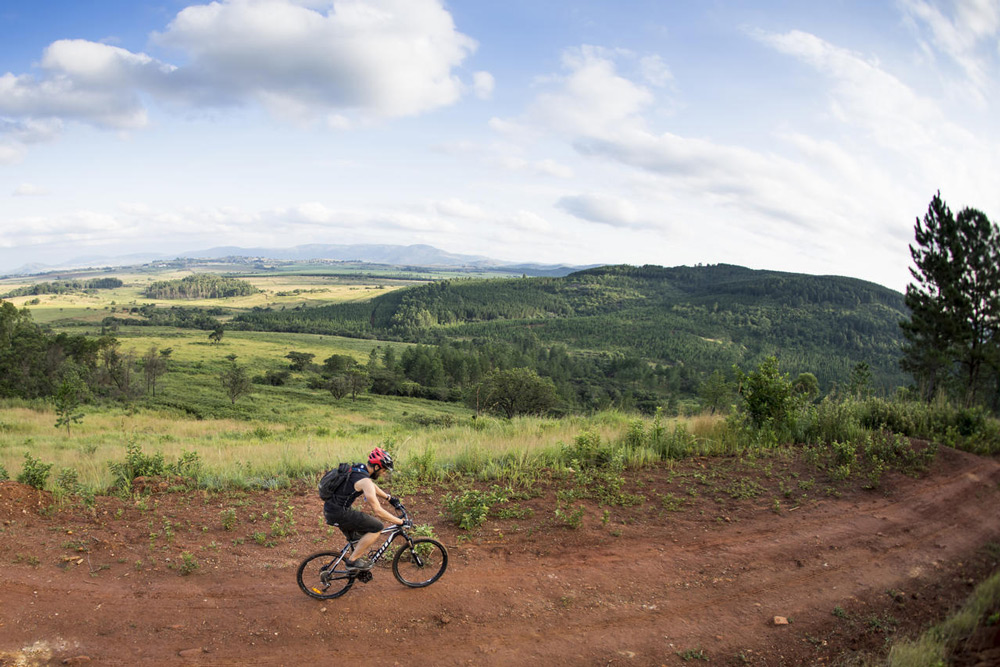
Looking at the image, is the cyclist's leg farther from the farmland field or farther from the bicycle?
the farmland field

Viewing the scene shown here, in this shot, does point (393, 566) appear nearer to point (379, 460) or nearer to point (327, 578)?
point (327, 578)

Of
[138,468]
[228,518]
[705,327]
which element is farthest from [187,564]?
[705,327]

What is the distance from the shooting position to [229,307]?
619 ft

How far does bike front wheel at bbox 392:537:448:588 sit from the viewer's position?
6093 millimetres

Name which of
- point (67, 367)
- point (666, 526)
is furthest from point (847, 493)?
point (67, 367)

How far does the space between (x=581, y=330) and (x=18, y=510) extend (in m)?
162

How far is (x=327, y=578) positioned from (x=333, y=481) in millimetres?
1043

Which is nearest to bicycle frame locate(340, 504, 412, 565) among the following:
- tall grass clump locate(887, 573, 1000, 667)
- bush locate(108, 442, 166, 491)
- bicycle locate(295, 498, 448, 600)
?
bicycle locate(295, 498, 448, 600)

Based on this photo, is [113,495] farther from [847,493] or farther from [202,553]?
[847,493]

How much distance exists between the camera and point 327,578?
18.9 feet

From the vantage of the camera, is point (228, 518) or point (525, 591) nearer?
point (525, 591)

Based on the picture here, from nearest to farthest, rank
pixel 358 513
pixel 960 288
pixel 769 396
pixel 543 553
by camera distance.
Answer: pixel 358 513 < pixel 543 553 < pixel 769 396 < pixel 960 288

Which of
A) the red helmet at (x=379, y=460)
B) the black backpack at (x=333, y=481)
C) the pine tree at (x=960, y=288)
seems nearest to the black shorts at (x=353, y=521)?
the black backpack at (x=333, y=481)

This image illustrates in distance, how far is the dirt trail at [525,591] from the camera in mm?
5074
